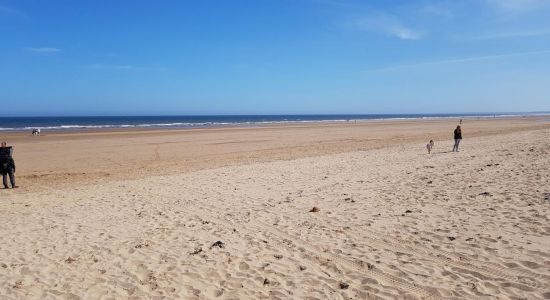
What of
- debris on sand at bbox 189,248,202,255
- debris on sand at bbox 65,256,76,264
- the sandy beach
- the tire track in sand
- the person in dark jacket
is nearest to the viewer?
the tire track in sand

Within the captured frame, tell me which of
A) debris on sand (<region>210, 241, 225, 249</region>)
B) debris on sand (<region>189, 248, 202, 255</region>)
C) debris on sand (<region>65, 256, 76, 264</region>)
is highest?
debris on sand (<region>210, 241, 225, 249</region>)

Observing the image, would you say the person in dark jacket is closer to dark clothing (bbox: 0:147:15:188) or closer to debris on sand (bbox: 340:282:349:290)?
dark clothing (bbox: 0:147:15:188)

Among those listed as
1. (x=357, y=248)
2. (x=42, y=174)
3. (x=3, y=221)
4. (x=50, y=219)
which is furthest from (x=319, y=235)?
(x=42, y=174)

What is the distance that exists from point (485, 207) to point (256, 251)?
4834 millimetres

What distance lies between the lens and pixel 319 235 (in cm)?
696

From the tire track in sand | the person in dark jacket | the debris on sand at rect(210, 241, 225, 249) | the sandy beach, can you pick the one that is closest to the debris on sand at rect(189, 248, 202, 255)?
the sandy beach

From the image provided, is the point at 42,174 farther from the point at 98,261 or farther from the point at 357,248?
the point at 357,248

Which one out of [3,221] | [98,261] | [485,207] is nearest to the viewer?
[98,261]

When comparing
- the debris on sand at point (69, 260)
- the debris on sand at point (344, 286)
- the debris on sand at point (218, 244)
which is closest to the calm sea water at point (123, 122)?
the debris on sand at point (69, 260)

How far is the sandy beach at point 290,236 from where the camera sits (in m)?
5.02

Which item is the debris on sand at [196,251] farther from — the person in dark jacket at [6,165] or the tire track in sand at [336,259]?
the person in dark jacket at [6,165]

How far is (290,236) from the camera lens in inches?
275

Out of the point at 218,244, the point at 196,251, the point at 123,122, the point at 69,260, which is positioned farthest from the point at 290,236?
the point at 123,122

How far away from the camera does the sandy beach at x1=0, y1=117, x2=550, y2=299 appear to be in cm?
502
